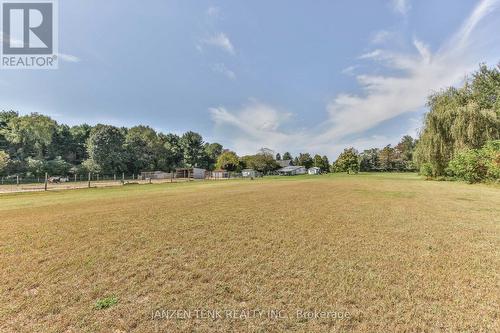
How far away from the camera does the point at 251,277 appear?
3.77 meters

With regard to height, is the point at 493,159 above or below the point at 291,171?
above

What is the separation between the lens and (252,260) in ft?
14.5

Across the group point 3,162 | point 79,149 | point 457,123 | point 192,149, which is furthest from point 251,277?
point 79,149

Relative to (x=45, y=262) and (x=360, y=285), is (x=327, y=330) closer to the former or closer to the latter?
(x=360, y=285)

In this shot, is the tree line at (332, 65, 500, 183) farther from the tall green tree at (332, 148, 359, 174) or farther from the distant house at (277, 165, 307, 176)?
the distant house at (277, 165, 307, 176)

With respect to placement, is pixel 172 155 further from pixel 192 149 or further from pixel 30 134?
pixel 30 134

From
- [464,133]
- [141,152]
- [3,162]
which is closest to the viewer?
[464,133]

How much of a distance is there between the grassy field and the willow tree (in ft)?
71.2

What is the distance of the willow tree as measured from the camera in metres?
22.0

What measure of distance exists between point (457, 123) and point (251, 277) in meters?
28.6

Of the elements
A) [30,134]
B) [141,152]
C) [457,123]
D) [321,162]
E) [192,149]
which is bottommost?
[321,162]

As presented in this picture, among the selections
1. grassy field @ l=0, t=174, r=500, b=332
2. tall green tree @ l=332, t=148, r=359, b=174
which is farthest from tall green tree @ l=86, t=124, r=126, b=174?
tall green tree @ l=332, t=148, r=359, b=174

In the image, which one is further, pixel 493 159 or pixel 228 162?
pixel 228 162

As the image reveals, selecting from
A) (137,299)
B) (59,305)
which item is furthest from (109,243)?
(137,299)
